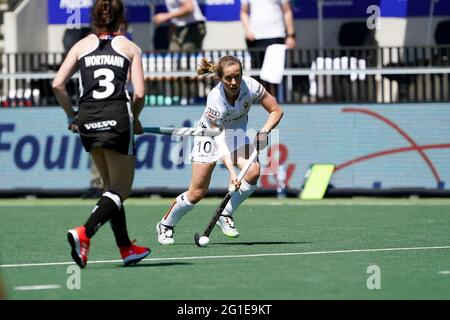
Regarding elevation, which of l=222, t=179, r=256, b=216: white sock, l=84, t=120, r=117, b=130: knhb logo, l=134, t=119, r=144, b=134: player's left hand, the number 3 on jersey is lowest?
l=222, t=179, r=256, b=216: white sock

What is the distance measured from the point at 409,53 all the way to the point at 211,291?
1099 centimetres

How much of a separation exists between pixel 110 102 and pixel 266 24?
944cm

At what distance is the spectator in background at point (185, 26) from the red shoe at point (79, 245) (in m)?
11.3

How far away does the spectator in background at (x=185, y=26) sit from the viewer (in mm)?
21109

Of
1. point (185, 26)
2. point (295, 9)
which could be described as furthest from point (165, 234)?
point (295, 9)

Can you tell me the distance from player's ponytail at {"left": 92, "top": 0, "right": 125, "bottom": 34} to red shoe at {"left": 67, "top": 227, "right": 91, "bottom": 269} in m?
1.58

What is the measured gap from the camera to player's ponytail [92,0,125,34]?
1028 cm

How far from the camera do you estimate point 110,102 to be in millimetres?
10250

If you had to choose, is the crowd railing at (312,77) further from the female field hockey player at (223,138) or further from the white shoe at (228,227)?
the female field hockey player at (223,138)

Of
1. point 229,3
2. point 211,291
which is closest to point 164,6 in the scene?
point 229,3

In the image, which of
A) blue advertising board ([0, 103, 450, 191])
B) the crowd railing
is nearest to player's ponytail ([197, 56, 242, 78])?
blue advertising board ([0, 103, 450, 191])

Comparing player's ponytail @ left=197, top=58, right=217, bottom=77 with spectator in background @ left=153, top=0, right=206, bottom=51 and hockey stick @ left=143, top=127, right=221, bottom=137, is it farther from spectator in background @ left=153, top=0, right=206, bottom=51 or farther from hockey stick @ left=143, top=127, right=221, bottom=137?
spectator in background @ left=153, top=0, right=206, bottom=51

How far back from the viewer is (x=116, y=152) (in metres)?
10.3

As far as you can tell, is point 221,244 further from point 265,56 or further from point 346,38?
point 346,38
